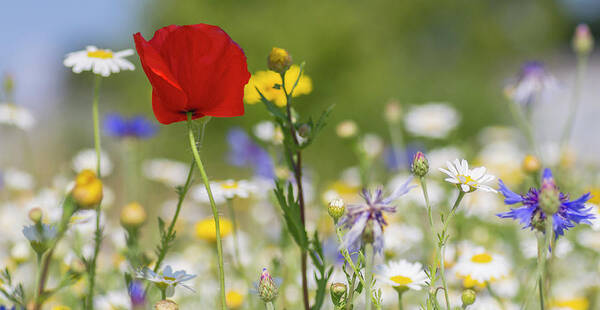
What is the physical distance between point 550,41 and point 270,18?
8.91 meters

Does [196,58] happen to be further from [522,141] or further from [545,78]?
[522,141]

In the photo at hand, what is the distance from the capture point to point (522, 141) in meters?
4.15

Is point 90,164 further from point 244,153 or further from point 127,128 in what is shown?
point 244,153

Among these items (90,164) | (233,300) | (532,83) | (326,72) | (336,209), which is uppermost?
(326,72)

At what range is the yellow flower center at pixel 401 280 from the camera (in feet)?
2.34

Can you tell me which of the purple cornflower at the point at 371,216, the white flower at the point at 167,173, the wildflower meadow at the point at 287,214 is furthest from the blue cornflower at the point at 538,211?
the white flower at the point at 167,173

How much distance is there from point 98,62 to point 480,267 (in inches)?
27.9

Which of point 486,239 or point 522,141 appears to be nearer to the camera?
point 486,239

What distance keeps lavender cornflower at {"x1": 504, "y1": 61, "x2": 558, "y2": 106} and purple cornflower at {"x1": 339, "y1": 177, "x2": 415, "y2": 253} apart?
1001 millimetres

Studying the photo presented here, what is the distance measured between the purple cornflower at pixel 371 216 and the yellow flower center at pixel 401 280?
182 mm

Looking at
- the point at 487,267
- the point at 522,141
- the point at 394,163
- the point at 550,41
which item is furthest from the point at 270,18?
the point at 550,41

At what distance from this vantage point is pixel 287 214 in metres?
0.61

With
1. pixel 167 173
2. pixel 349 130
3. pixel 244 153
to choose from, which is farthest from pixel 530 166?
pixel 167 173

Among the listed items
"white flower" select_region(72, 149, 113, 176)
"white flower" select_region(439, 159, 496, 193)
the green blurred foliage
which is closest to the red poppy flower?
"white flower" select_region(439, 159, 496, 193)
